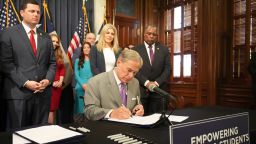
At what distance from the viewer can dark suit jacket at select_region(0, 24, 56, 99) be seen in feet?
8.63

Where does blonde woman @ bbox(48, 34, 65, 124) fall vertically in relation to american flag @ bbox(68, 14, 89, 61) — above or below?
below

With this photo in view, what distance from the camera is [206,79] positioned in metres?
5.02

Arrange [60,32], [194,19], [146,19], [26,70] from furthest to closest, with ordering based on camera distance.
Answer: [146,19] → [194,19] → [60,32] → [26,70]

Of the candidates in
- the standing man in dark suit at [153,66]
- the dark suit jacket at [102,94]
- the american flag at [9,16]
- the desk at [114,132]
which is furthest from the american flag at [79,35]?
the desk at [114,132]

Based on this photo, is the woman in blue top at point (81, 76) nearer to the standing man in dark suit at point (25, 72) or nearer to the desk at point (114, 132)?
the standing man in dark suit at point (25, 72)

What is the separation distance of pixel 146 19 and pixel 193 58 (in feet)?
4.36

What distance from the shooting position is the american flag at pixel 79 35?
190 inches

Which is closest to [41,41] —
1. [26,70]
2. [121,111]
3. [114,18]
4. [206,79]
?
[26,70]

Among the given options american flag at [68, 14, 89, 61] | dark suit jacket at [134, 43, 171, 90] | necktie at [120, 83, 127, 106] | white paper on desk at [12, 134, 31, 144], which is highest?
american flag at [68, 14, 89, 61]

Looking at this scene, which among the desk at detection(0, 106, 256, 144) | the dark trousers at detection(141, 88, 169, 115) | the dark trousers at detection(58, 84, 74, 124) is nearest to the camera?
the desk at detection(0, 106, 256, 144)

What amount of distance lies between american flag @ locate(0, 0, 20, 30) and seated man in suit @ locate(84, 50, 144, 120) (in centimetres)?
269

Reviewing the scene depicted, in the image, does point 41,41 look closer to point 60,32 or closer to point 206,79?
point 60,32

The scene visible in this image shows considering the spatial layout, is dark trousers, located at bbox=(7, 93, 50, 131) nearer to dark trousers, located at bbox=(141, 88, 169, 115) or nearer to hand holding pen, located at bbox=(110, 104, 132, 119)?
hand holding pen, located at bbox=(110, 104, 132, 119)

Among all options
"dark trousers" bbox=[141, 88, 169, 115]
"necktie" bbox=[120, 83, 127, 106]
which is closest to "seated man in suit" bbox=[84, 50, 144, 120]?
"necktie" bbox=[120, 83, 127, 106]
